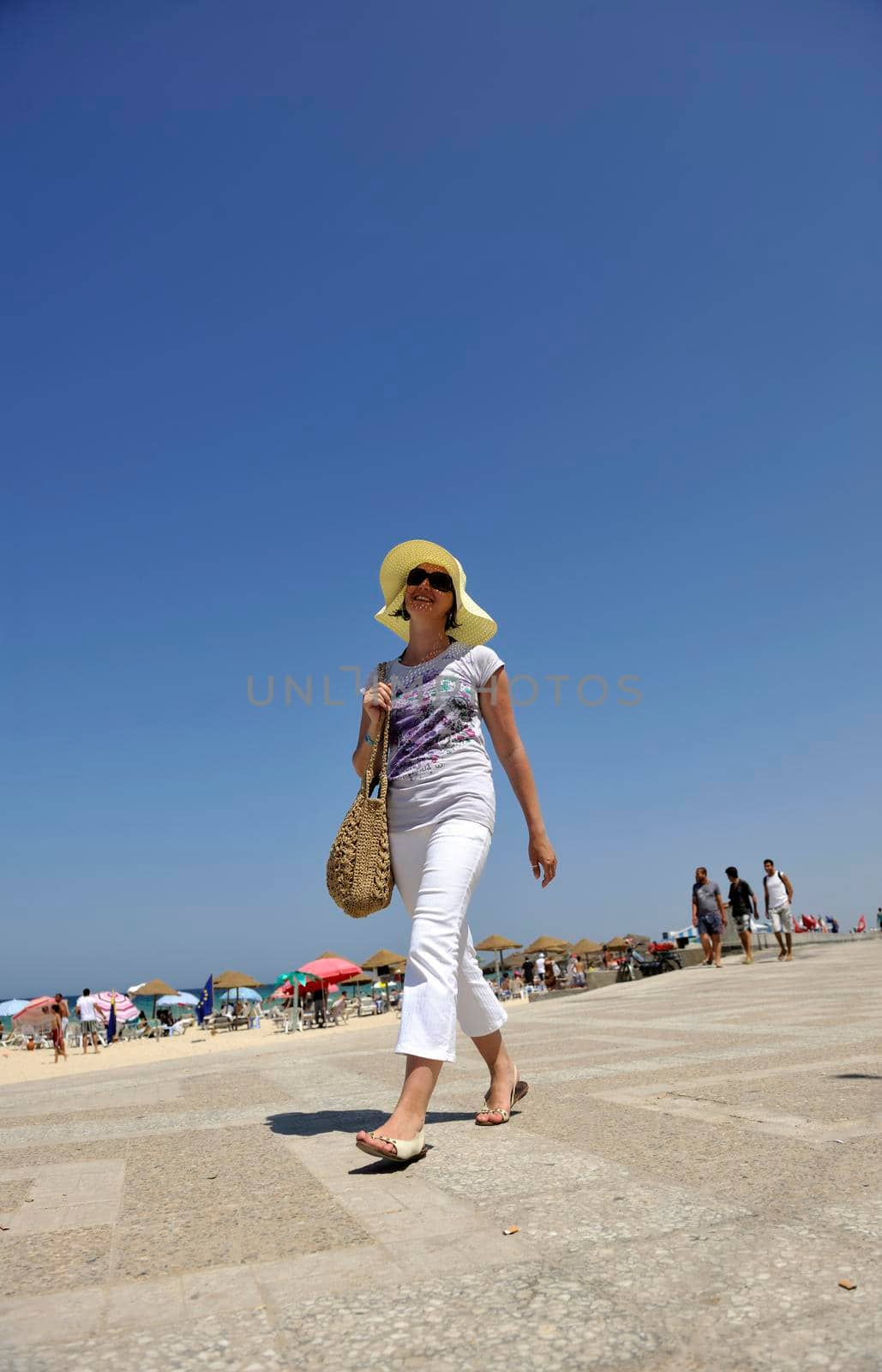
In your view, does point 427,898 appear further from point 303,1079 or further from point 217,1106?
point 303,1079

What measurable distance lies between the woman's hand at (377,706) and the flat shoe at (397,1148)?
1.38 m

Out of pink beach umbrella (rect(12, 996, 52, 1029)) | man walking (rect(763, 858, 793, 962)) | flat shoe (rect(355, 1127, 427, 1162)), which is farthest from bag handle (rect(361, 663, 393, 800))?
pink beach umbrella (rect(12, 996, 52, 1029))

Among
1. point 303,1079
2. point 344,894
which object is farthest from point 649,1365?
point 303,1079

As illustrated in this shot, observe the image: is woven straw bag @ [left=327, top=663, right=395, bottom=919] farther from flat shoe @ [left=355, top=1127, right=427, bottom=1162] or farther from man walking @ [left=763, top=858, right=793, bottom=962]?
man walking @ [left=763, top=858, right=793, bottom=962]

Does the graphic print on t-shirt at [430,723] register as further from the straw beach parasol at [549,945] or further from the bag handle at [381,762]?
the straw beach parasol at [549,945]

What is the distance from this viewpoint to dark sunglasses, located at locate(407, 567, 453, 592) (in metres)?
3.57

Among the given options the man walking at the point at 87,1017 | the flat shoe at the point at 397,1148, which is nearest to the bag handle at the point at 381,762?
the flat shoe at the point at 397,1148

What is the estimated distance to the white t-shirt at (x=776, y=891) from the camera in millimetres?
15945

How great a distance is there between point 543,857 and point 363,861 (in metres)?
0.73

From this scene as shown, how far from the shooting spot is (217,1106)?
4.00 m

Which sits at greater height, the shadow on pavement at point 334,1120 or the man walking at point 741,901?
the man walking at point 741,901

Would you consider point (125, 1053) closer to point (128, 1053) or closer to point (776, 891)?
point (128, 1053)

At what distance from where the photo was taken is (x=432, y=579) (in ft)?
11.7

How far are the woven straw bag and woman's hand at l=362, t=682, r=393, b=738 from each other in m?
0.23
